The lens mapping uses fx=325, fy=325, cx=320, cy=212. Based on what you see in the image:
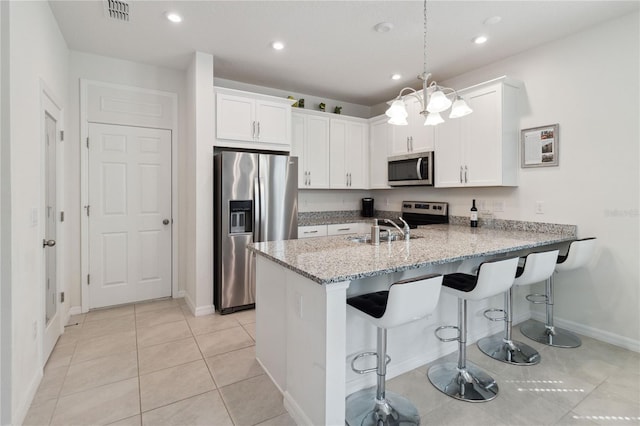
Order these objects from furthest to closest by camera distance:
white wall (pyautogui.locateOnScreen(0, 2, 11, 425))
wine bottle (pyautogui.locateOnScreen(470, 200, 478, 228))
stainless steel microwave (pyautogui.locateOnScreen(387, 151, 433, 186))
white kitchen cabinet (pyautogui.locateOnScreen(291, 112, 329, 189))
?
white kitchen cabinet (pyautogui.locateOnScreen(291, 112, 329, 189)) < stainless steel microwave (pyautogui.locateOnScreen(387, 151, 433, 186)) < wine bottle (pyautogui.locateOnScreen(470, 200, 478, 228)) < white wall (pyautogui.locateOnScreen(0, 2, 11, 425))

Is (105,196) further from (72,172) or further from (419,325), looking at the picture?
(419,325)

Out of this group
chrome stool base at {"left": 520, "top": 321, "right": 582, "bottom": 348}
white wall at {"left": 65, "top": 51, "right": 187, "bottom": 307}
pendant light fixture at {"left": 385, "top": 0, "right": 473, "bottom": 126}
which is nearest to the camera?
pendant light fixture at {"left": 385, "top": 0, "right": 473, "bottom": 126}

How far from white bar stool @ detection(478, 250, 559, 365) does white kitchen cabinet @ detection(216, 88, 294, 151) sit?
2.73m

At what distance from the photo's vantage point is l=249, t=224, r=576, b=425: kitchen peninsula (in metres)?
1.52

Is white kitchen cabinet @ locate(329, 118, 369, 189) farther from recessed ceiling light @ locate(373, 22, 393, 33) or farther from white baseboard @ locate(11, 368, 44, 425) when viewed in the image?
white baseboard @ locate(11, 368, 44, 425)

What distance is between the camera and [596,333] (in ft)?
9.12

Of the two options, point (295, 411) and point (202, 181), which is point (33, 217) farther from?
point (295, 411)

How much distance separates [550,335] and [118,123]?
469 centimetres

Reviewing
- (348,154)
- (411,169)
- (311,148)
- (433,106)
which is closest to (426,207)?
(411,169)

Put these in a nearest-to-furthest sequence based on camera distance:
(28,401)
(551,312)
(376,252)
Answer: (28,401), (376,252), (551,312)

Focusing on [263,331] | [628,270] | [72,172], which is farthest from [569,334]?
[72,172]

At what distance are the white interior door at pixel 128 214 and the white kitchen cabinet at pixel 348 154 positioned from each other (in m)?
2.09

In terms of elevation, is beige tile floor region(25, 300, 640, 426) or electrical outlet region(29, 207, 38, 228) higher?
electrical outlet region(29, 207, 38, 228)

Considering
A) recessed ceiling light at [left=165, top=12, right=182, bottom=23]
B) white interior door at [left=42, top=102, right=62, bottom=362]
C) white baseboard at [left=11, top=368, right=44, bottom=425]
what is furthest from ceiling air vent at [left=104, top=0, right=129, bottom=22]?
white baseboard at [left=11, top=368, right=44, bottom=425]
